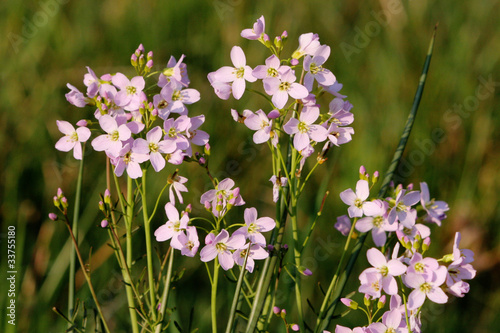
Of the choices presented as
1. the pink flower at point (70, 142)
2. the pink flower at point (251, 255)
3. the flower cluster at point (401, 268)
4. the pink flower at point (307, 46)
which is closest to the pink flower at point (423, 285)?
the flower cluster at point (401, 268)

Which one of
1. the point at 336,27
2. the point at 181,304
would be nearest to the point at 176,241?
the point at 181,304

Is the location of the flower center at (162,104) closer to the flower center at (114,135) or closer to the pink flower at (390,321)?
the flower center at (114,135)

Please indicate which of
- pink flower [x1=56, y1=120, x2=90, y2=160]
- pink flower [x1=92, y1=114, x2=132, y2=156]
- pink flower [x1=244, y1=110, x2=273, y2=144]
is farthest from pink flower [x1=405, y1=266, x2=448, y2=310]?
pink flower [x1=56, y1=120, x2=90, y2=160]

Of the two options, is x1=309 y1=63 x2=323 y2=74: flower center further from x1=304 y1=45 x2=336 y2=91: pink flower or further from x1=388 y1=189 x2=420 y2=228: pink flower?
x1=388 y1=189 x2=420 y2=228: pink flower

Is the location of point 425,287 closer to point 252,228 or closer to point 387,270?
point 387,270

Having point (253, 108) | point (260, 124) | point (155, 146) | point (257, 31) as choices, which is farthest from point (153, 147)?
point (253, 108)

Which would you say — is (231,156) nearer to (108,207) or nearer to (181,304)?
(181,304)

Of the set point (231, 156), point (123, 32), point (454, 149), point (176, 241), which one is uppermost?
point (123, 32)
